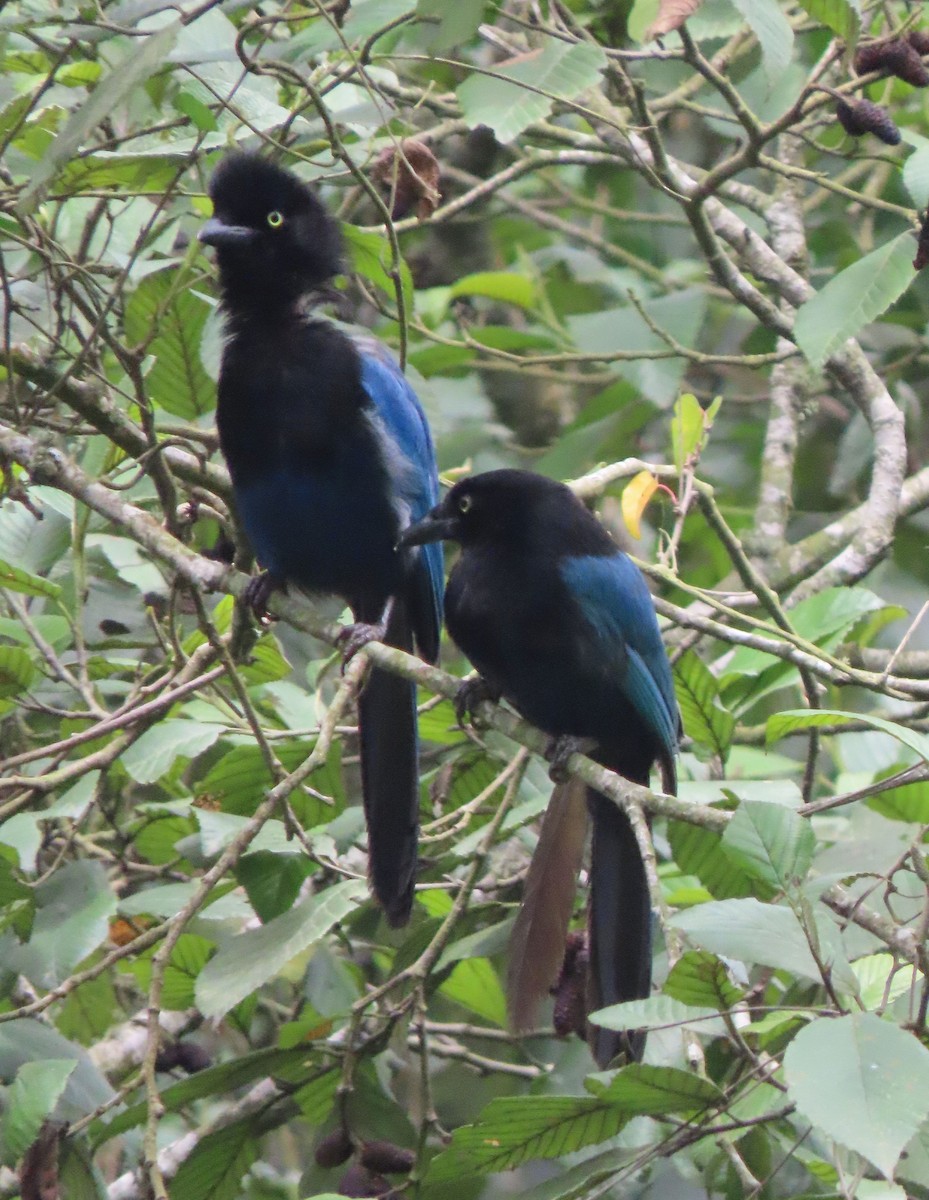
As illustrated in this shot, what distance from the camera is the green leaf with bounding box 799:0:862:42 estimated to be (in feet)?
10.6

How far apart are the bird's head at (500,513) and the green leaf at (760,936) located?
1.86 meters

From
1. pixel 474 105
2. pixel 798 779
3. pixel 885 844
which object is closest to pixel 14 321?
pixel 474 105

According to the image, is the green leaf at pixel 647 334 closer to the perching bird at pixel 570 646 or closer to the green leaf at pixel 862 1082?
the perching bird at pixel 570 646

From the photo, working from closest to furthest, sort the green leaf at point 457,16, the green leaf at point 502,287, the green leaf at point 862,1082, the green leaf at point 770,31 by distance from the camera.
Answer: the green leaf at point 862,1082 → the green leaf at point 457,16 → the green leaf at point 770,31 → the green leaf at point 502,287

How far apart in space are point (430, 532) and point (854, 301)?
122cm

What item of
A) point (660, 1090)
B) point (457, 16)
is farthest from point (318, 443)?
point (660, 1090)

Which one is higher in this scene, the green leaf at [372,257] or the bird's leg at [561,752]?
the green leaf at [372,257]

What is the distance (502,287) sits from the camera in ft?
18.4

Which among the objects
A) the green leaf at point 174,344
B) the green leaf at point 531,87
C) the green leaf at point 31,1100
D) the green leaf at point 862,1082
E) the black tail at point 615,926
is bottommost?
the black tail at point 615,926

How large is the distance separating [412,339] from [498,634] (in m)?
1.89

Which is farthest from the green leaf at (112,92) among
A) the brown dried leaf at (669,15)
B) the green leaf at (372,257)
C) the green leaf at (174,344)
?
the green leaf at (372,257)

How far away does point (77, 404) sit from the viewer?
332cm

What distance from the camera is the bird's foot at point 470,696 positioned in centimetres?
341

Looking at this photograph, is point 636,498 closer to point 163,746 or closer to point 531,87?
point 531,87
